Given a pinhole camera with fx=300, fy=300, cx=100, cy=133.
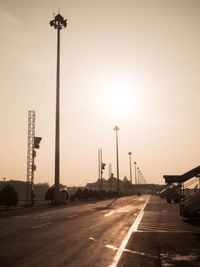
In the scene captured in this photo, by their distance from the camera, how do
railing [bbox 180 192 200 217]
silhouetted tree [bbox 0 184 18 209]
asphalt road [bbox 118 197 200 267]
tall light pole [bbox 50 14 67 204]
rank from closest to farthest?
1. asphalt road [bbox 118 197 200 267]
2. railing [bbox 180 192 200 217]
3. silhouetted tree [bbox 0 184 18 209]
4. tall light pole [bbox 50 14 67 204]

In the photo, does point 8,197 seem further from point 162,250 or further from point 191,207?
point 162,250

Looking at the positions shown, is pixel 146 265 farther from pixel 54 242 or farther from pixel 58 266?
pixel 54 242

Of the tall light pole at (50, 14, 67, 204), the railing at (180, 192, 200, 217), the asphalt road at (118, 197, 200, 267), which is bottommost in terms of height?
the asphalt road at (118, 197, 200, 267)

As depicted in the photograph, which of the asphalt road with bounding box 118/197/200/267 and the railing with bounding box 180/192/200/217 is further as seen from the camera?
the railing with bounding box 180/192/200/217

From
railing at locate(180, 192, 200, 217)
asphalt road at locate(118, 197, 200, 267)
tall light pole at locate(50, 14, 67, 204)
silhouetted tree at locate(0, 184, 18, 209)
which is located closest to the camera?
asphalt road at locate(118, 197, 200, 267)

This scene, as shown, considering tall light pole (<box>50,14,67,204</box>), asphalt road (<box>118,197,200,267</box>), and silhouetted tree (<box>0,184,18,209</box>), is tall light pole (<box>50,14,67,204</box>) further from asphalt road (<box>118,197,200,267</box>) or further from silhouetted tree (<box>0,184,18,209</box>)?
asphalt road (<box>118,197,200,267</box>)

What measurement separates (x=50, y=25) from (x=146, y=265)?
4640 cm

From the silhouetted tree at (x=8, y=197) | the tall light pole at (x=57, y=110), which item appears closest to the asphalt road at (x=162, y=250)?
the silhouetted tree at (x=8, y=197)

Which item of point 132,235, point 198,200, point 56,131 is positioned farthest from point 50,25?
point 132,235

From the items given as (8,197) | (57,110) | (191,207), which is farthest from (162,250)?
(57,110)

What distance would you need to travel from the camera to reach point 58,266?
6.89m

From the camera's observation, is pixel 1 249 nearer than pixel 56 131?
Yes

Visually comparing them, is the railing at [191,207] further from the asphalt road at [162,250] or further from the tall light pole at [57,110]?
the tall light pole at [57,110]

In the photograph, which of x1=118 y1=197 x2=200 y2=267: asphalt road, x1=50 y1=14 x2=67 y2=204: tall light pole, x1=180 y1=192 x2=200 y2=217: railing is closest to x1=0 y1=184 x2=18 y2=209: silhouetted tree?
x1=50 y1=14 x2=67 y2=204: tall light pole
